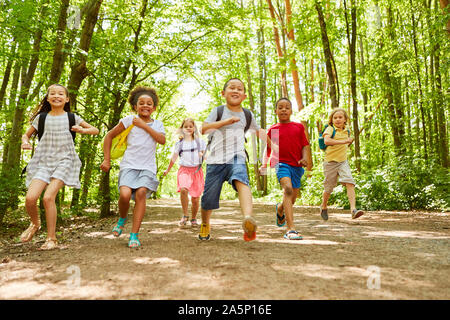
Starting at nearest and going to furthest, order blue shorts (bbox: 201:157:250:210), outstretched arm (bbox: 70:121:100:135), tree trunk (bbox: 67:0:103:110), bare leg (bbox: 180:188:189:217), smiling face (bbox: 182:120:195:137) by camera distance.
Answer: blue shorts (bbox: 201:157:250:210) < outstretched arm (bbox: 70:121:100:135) < bare leg (bbox: 180:188:189:217) < smiling face (bbox: 182:120:195:137) < tree trunk (bbox: 67:0:103:110)

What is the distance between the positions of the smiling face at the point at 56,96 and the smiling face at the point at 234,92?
2.35 metres

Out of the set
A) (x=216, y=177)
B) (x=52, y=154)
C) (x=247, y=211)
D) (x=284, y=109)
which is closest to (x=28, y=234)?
(x=52, y=154)

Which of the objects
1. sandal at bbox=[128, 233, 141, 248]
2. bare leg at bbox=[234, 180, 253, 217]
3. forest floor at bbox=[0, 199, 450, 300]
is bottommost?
forest floor at bbox=[0, 199, 450, 300]

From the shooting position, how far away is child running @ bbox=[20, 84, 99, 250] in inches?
192

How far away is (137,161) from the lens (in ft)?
16.3

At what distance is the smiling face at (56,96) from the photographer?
5.04 metres

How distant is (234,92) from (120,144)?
5.78 feet

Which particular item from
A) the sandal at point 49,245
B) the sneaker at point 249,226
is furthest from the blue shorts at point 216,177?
the sandal at point 49,245

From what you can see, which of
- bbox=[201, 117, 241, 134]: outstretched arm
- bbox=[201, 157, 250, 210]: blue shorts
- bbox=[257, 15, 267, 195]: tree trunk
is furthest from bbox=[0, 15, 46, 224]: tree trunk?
bbox=[257, 15, 267, 195]: tree trunk

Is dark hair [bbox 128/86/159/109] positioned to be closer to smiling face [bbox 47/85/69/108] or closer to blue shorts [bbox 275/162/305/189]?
smiling face [bbox 47/85/69/108]

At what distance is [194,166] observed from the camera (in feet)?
24.9

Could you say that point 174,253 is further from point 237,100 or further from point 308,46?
point 308,46

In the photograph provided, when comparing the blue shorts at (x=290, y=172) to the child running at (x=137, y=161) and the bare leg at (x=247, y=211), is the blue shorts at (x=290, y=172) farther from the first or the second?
the child running at (x=137, y=161)

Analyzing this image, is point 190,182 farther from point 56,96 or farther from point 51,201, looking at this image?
point 56,96
